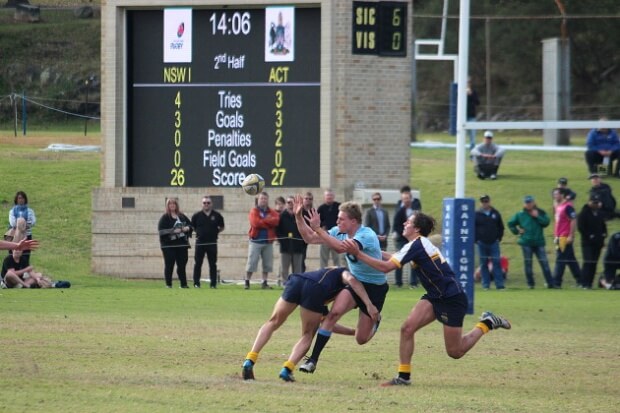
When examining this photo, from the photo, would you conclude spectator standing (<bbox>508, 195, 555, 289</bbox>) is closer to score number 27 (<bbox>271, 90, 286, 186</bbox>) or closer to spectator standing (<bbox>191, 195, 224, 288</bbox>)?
score number 27 (<bbox>271, 90, 286, 186</bbox>)

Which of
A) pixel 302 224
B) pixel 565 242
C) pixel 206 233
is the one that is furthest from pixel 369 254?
pixel 565 242

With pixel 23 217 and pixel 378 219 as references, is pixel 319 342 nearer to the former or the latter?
pixel 23 217

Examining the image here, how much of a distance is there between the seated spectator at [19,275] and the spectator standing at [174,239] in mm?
2313

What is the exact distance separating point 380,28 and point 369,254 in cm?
1414

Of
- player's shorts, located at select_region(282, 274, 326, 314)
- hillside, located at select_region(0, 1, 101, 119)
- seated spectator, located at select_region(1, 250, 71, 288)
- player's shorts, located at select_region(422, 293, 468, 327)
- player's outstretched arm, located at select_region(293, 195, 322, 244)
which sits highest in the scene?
hillside, located at select_region(0, 1, 101, 119)

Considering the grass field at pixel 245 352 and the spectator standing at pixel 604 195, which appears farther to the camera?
the spectator standing at pixel 604 195

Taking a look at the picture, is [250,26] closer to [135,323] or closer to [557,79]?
[557,79]

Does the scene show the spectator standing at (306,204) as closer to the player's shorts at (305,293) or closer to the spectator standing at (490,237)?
the spectator standing at (490,237)

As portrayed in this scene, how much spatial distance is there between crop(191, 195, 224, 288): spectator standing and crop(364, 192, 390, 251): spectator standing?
2920 mm

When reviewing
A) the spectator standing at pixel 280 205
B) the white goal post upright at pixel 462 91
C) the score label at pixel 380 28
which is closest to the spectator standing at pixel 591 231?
the score label at pixel 380 28

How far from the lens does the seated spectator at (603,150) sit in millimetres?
30686

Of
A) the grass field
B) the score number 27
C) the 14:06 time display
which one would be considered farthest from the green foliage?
the grass field

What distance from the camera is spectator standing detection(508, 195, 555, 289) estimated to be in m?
25.1

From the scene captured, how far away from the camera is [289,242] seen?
79.4 feet
